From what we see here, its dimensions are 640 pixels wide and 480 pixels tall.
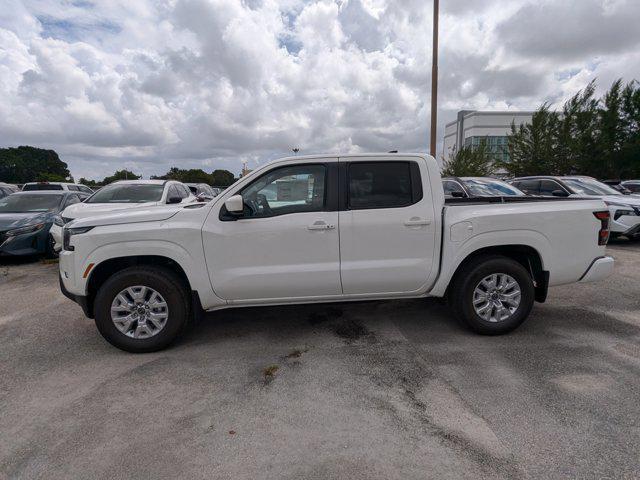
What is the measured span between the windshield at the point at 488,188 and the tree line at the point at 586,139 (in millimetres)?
20982

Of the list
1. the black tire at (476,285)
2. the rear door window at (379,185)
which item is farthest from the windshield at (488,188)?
the rear door window at (379,185)

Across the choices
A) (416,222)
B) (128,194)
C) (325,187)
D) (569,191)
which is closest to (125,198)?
(128,194)

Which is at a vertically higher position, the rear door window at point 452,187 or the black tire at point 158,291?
the rear door window at point 452,187

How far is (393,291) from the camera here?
3.93 meters

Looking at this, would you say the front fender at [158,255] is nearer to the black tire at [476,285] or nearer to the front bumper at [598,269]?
the black tire at [476,285]

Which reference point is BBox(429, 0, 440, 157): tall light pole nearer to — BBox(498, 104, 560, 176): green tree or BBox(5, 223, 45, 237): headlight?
BBox(5, 223, 45, 237): headlight

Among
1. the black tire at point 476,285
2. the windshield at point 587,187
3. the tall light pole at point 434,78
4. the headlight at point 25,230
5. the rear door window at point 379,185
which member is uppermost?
the tall light pole at point 434,78

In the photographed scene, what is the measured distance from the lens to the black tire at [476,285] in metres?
3.88

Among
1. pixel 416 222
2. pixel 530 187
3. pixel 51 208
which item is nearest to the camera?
pixel 416 222

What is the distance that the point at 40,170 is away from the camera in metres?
82.1

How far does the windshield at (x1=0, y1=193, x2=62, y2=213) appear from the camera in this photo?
8.56 meters

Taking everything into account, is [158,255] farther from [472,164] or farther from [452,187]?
[472,164]

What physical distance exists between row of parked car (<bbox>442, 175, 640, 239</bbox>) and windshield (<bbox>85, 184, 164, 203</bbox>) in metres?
6.54

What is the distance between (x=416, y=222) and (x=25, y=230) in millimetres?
8022
